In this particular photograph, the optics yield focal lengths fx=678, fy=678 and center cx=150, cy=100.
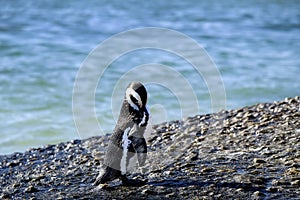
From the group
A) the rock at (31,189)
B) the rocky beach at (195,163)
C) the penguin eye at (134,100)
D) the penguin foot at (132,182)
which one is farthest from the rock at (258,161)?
the rock at (31,189)

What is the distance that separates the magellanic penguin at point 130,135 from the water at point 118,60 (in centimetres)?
361

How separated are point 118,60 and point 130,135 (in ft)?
28.2

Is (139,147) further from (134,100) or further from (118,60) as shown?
(118,60)

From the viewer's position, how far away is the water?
394 inches

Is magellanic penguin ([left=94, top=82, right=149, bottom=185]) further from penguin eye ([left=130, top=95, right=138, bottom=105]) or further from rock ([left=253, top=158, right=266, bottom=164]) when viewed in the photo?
rock ([left=253, top=158, right=266, bottom=164])

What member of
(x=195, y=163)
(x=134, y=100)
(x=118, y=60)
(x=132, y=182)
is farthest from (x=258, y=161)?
(x=118, y=60)

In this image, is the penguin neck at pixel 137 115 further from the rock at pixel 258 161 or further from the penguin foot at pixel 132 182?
the rock at pixel 258 161

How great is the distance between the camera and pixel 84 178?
17.8 ft

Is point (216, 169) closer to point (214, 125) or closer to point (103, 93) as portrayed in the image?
point (214, 125)

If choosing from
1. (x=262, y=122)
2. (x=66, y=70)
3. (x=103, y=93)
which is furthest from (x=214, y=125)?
(x=66, y=70)

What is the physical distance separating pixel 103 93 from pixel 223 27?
19.1 feet

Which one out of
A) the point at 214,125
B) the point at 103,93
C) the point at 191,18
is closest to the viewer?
the point at 214,125

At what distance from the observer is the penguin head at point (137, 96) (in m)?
4.75

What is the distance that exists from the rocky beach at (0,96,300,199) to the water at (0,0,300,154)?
213 centimetres
